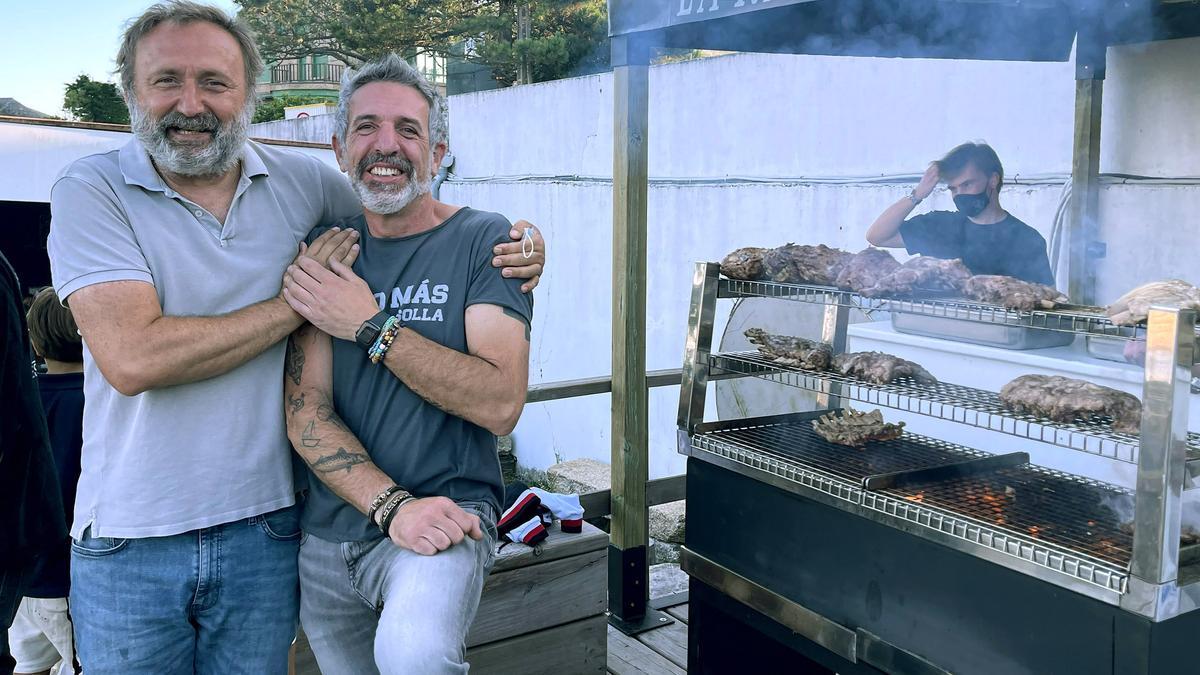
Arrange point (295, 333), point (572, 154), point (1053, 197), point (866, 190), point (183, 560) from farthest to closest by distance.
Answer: point (572, 154)
point (866, 190)
point (1053, 197)
point (295, 333)
point (183, 560)

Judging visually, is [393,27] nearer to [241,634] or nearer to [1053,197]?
[1053,197]

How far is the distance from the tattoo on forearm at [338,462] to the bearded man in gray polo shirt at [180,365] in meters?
0.14

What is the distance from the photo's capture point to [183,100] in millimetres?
2080

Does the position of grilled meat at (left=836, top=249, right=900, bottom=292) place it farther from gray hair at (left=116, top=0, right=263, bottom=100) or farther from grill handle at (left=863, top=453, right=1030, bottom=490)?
gray hair at (left=116, top=0, right=263, bottom=100)

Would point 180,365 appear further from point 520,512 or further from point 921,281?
point 921,281

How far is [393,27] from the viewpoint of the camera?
21828 mm

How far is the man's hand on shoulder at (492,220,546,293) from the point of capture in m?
2.17

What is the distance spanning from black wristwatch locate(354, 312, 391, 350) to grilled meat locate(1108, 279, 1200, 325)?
161cm

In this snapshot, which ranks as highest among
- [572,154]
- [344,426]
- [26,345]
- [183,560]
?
[572,154]

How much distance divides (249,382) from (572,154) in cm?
972

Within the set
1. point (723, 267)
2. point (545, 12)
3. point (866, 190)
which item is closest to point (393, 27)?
point (545, 12)

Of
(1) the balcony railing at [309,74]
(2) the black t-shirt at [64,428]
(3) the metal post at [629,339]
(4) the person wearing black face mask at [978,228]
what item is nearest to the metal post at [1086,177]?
(4) the person wearing black face mask at [978,228]

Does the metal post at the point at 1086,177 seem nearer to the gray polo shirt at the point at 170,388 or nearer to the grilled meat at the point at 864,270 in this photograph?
the grilled meat at the point at 864,270

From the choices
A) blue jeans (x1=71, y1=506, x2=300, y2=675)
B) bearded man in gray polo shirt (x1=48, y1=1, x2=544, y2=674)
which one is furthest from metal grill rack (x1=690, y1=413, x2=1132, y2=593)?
blue jeans (x1=71, y1=506, x2=300, y2=675)
